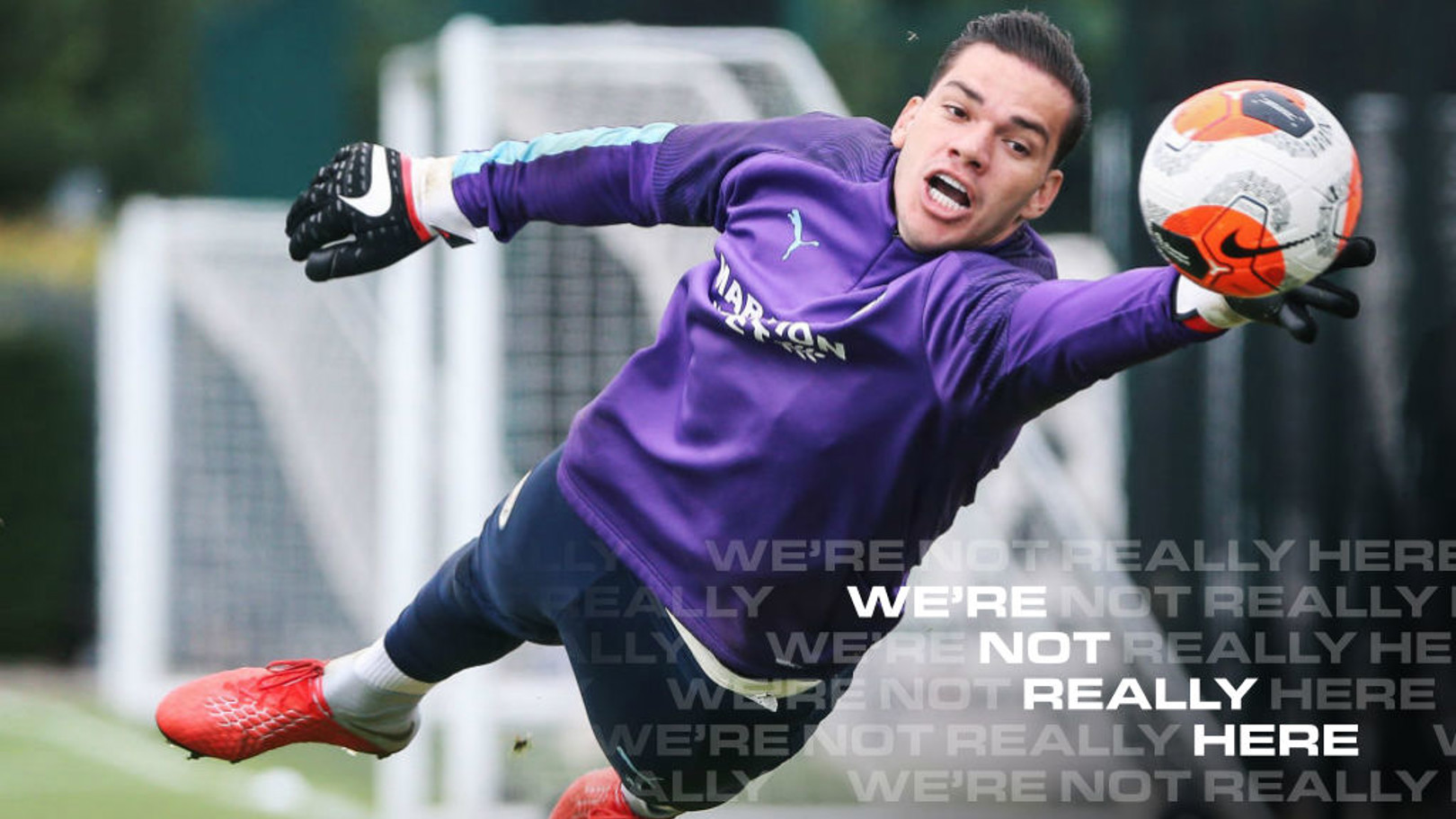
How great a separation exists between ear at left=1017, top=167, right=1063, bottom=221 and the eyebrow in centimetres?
8

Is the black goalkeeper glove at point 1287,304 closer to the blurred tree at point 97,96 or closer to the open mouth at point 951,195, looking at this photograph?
the open mouth at point 951,195

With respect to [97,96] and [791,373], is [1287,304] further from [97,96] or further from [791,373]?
[97,96]

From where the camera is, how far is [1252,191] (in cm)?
348

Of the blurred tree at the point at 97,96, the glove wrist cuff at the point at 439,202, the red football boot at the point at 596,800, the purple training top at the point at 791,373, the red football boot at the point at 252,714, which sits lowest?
the red football boot at the point at 596,800

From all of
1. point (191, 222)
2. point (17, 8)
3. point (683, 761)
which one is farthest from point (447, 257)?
point (17, 8)

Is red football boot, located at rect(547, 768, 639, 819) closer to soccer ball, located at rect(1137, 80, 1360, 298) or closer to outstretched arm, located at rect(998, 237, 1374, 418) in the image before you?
outstretched arm, located at rect(998, 237, 1374, 418)

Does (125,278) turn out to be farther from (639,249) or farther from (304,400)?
(639,249)

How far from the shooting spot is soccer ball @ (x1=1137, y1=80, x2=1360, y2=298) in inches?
135

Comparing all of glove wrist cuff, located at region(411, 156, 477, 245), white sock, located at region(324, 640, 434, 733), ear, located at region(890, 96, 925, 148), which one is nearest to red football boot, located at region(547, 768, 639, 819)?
white sock, located at region(324, 640, 434, 733)

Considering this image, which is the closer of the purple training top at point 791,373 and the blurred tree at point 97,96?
the purple training top at point 791,373

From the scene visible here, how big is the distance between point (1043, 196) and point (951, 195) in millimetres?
193

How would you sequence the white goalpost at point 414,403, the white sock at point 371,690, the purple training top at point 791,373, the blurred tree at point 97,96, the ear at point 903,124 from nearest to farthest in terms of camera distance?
the purple training top at point 791,373 < the ear at point 903,124 < the white sock at point 371,690 < the white goalpost at point 414,403 < the blurred tree at point 97,96

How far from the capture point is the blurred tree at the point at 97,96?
20484 mm

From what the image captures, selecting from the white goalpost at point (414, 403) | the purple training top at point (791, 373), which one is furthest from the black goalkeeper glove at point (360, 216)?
the white goalpost at point (414, 403)
